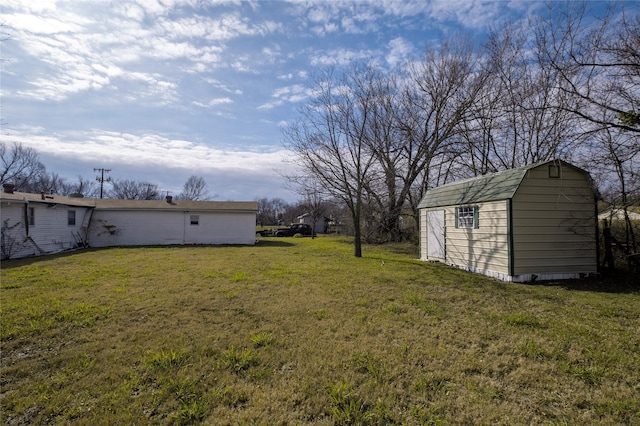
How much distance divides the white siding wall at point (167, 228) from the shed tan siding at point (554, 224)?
1650 cm

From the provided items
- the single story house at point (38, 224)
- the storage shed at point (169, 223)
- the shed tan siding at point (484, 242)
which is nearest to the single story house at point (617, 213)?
the shed tan siding at point (484, 242)

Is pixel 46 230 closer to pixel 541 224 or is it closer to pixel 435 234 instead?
pixel 435 234

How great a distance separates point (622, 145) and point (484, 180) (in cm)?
351

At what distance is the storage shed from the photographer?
20.0m

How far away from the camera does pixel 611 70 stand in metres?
6.92

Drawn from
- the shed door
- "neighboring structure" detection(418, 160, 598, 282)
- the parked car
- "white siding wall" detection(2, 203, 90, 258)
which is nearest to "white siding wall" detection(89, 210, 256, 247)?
"white siding wall" detection(2, 203, 90, 258)

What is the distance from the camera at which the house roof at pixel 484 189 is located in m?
8.28

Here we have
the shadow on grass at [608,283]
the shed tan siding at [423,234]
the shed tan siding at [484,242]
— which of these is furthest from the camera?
the shed tan siding at [423,234]

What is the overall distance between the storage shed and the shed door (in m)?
12.6

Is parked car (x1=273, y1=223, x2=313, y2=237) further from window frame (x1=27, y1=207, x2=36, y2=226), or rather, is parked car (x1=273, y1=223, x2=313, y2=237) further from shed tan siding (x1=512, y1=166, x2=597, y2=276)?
shed tan siding (x1=512, y1=166, x2=597, y2=276)

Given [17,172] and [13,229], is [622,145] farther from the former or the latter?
[17,172]

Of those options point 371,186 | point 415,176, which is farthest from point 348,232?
point 371,186

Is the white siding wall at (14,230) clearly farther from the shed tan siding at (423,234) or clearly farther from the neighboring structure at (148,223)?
the shed tan siding at (423,234)

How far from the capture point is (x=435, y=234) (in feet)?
39.5
